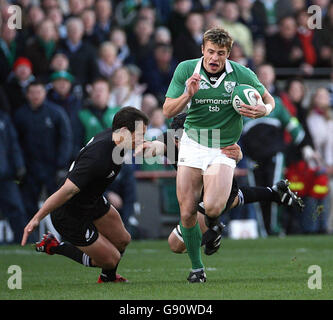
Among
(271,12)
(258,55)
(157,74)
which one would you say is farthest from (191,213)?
(271,12)

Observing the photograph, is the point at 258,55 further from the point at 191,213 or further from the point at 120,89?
the point at 191,213

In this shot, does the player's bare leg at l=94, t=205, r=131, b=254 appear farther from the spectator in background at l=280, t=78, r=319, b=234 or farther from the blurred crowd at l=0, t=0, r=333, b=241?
the spectator in background at l=280, t=78, r=319, b=234

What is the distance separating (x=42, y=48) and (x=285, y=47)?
216 inches

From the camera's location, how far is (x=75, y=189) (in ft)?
28.0

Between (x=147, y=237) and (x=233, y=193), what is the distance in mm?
6010

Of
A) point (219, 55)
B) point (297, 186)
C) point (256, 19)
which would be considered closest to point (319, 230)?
point (297, 186)

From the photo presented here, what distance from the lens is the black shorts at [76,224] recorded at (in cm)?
916

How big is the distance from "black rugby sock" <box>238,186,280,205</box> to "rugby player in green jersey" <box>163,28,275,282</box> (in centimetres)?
99

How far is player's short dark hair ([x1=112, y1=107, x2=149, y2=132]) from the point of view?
882cm

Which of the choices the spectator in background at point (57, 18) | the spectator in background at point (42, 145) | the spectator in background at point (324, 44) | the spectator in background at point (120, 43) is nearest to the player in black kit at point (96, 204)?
the spectator in background at point (42, 145)

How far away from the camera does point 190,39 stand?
1733 cm

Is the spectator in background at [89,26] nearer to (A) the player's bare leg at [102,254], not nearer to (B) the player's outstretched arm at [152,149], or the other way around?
(B) the player's outstretched arm at [152,149]

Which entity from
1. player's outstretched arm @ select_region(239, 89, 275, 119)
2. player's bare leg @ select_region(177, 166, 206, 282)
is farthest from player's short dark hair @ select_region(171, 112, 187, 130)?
player's outstretched arm @ select_region(239, 89, 275, 119)

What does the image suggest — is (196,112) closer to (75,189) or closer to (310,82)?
(75,189)
